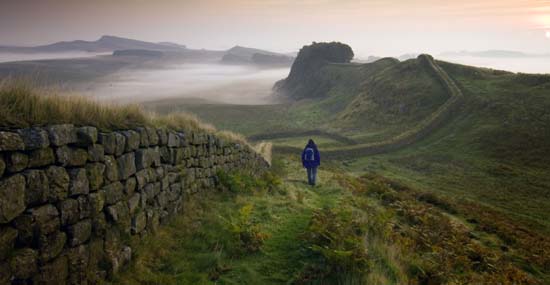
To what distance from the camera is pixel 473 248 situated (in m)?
10.1

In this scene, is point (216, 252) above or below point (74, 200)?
below

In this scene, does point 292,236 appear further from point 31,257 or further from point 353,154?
point 353,154

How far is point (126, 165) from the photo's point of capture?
6617mm

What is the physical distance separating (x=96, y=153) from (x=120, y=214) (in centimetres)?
119

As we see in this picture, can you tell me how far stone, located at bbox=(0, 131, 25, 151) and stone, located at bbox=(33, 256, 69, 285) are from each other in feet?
4.92

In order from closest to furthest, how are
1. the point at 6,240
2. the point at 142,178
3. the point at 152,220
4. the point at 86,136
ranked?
the point at 6,240 < the point at 86,136 < the point at 142,178 < the point at 152,220

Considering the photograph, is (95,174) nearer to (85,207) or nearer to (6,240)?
(85,207)

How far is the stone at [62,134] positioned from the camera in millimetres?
4918

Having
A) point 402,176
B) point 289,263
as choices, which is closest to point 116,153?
point 289,263

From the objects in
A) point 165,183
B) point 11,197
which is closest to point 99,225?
point 11,197

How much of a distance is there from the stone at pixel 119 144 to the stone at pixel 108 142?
82 mm

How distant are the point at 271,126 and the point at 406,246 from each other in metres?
60.4

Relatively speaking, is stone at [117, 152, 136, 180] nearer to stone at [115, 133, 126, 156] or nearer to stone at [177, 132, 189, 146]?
stone at [115, 133, 126, 156]

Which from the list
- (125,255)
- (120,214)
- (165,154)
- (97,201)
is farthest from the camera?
(165,154)
